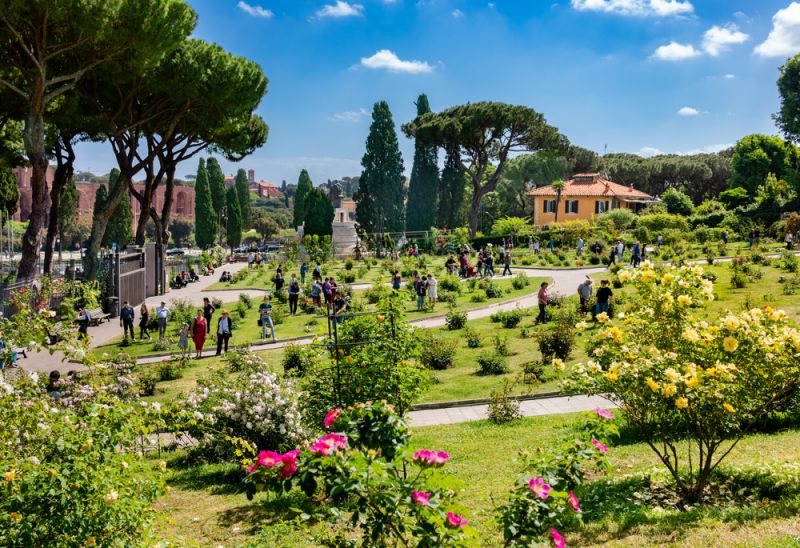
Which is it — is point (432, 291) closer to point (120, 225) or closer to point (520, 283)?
point (520, 283)

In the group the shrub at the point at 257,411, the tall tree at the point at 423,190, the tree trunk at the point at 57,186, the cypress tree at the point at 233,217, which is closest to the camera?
the shrub at the point at 257,411

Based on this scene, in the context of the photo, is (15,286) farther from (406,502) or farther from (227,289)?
(406,502)

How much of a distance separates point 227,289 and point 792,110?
138 ft

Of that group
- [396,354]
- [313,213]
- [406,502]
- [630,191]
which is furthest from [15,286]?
[630,191]

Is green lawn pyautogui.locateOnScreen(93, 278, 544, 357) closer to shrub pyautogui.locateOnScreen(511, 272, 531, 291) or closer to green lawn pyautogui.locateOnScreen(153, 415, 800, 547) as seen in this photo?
shrub pyautogui.locateOnScreen(511, 272, 531, 291)

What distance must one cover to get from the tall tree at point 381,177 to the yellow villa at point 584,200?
1309cm

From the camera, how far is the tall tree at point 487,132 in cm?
4947

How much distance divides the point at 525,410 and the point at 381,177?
46.0 m

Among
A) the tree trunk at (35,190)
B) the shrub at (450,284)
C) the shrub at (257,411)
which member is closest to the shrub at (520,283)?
the shrub at (450,284)

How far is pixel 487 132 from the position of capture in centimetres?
5134

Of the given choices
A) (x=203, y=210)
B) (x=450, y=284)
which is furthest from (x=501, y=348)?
(x=203, y=210)

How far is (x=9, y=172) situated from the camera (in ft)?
112

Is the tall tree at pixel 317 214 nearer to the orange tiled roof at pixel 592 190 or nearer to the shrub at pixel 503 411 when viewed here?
the orange tiled roof at pixel 592 190

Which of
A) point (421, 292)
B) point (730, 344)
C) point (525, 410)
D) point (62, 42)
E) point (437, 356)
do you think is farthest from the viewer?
point (421, 292)
